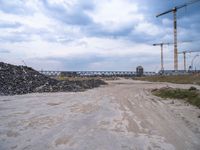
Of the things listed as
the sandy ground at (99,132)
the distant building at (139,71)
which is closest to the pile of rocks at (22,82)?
the sandy ground at (99,132)

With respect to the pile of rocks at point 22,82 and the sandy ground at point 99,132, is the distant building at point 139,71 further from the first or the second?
→ the sandy ground at point 99,132

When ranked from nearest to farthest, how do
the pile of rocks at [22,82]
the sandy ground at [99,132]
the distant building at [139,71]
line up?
the sandy ground at [99,132] → the pile of rocks at [22,82] → the distant building at [139,71]

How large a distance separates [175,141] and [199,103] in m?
11.5

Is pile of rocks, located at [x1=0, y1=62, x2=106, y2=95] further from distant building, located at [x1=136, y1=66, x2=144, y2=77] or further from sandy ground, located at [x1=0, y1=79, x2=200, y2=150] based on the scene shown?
distant building, located at [x1=136, y1=66, x2=144, y2=77]

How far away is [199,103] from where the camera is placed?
68.4 feet

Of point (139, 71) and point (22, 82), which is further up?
point (139, 71)

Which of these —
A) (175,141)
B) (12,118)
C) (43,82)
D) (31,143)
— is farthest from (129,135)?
(43,82)

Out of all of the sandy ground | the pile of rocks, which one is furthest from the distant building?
the sandy ground

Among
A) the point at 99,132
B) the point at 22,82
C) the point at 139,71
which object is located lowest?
the point at 99,132

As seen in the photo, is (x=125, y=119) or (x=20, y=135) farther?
(x=125, y=119)

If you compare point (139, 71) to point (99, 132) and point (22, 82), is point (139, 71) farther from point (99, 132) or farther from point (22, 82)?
point (99, 132)

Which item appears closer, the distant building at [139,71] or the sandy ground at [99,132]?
the sandy ground at [99,132]

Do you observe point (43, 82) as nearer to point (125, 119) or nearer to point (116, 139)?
point (125, 119)

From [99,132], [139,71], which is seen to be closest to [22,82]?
[99,132]
